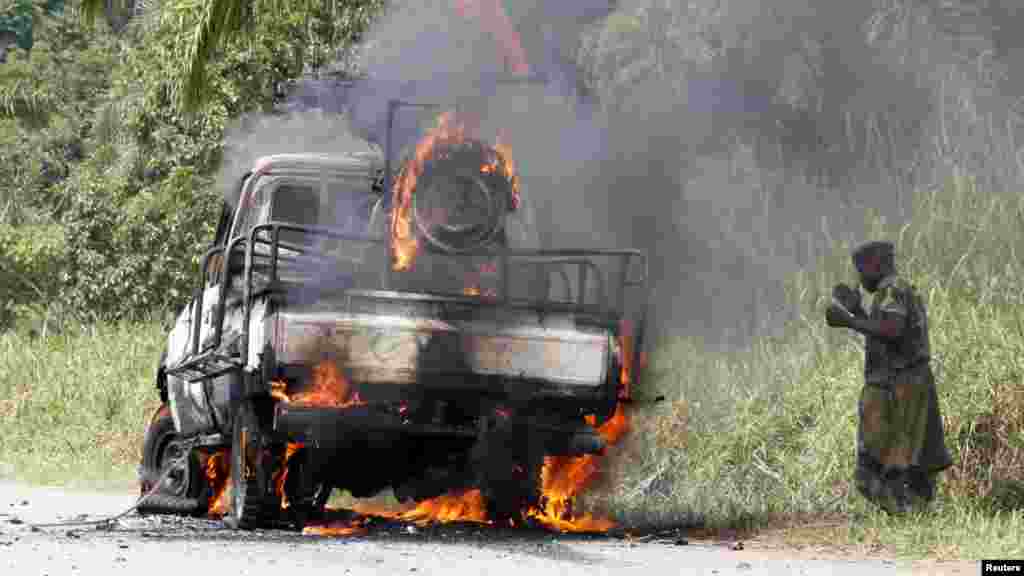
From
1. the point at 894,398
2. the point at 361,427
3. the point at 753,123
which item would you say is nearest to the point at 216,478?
A: the point at 361,427

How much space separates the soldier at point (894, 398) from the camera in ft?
33.0

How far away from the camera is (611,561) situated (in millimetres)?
8812

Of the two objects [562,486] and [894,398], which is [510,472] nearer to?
[562,486]

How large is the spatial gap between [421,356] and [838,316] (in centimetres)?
220

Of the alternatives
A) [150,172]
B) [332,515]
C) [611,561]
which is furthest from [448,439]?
[150,172]

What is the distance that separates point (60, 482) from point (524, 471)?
7.70 meters

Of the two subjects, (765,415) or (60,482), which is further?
(60,482)

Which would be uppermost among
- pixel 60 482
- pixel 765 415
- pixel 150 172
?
pixel 150 172

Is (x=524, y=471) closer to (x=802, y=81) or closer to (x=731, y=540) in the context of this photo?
(x=731, y=540)

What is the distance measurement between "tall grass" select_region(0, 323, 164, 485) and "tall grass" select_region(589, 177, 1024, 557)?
19.7ft

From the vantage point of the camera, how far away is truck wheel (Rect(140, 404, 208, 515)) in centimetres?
1233

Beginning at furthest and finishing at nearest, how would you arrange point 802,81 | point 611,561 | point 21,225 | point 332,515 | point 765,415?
point 21,225 → point 802,81 → point 765,415 → point 332,515 → point 611,561

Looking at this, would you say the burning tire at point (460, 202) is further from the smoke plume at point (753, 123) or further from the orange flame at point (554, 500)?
the smoke plume at point (753, 123)

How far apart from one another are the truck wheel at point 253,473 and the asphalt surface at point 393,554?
12 cm
